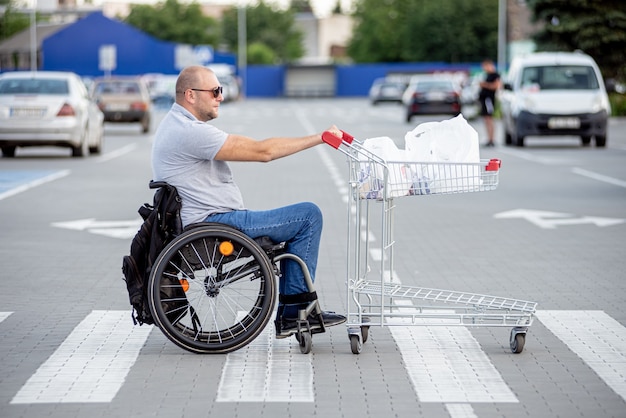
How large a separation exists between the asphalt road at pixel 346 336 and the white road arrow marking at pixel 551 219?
0.08ft

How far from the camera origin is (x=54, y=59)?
98250 millimetres

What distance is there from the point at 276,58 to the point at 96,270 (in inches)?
5344

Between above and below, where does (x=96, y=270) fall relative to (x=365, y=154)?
below

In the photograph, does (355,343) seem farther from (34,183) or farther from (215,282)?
(34,183)

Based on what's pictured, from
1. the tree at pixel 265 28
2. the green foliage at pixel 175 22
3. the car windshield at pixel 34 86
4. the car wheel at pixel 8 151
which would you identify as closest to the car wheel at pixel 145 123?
the car wheel at pixel 8 151

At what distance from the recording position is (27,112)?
24.5 m

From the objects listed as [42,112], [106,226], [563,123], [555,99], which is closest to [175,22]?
[555,99]

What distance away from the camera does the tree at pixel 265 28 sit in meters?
146

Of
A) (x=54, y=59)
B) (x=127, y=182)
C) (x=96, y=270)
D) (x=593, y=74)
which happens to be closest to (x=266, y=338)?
(x=96, y=270)

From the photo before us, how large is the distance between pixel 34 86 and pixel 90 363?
62.9 ft

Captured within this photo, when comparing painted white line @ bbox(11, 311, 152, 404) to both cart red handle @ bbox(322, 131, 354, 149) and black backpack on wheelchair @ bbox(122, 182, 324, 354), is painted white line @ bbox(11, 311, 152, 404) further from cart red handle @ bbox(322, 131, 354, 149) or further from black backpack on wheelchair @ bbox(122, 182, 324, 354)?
cart red handle @ bbox(322, 131, 354, 149)

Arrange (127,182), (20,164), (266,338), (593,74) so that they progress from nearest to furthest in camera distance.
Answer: (266,338) < (127,182) < (20,164) < (593,74)

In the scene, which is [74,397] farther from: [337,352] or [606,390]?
[606,390]

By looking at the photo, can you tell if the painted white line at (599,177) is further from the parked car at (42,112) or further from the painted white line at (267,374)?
the painted white line at (267,374)
